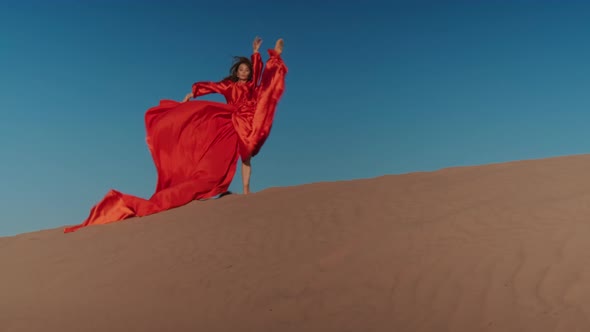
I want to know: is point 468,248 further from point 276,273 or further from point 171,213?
point 171,213

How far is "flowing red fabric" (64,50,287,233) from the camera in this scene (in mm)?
9016

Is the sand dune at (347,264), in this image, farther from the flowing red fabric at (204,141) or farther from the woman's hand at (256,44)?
the woman's hand at (256,44)

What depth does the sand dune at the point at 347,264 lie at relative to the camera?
14.5 ft

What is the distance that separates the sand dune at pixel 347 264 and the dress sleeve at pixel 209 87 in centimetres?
238

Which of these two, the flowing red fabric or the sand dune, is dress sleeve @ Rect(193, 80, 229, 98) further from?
the sand dune

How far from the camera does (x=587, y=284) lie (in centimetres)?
431

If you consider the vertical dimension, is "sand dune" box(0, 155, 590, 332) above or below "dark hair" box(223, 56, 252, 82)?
below

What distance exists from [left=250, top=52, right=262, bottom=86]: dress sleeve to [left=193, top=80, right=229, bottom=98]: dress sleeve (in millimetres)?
592

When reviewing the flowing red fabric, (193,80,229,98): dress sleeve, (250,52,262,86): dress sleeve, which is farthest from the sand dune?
(193,80,229,98): dress sleeve

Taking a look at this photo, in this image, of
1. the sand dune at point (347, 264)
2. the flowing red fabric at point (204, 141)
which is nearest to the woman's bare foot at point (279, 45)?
the flowing red fabric at point (204, 141)

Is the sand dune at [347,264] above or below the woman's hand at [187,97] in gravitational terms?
below

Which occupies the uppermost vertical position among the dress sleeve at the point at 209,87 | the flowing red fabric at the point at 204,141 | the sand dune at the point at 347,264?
the dress sleeve at the point at 209,87

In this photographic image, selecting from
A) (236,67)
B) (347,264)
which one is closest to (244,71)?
(236,67)

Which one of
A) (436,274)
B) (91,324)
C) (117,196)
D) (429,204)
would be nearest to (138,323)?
(91,324)
